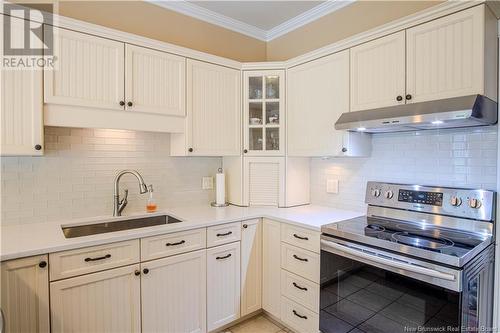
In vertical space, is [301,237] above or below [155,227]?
below

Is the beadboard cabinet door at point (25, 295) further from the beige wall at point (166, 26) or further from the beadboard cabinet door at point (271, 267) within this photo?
the beige wall at point (166, 26)

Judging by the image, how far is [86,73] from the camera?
73.2 inches

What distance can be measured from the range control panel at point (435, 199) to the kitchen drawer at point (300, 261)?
632 mm

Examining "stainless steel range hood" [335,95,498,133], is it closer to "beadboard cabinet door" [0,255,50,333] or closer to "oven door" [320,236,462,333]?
"oven door" [320,236,462,333]

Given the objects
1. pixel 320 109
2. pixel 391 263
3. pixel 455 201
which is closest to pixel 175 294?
pixel 391 263

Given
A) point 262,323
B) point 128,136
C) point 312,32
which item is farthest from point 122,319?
point 312,32

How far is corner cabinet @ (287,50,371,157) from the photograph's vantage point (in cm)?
213

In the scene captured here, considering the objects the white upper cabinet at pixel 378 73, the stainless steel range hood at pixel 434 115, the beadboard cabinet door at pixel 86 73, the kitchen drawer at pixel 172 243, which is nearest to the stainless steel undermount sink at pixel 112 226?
the kitchen drawer at pixel 172 243

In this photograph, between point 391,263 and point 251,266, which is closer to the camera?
point 391,263

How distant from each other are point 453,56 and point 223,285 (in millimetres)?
2051

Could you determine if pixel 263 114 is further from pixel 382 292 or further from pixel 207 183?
pixel 382 292

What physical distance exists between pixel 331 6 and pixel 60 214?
2.73 meters

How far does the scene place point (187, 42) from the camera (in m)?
2.66

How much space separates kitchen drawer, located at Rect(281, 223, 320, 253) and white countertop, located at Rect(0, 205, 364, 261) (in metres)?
0.05
